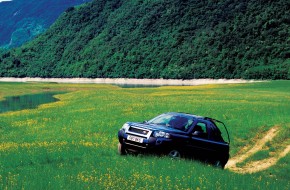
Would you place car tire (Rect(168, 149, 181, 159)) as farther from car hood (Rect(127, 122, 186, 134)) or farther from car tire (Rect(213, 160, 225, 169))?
car tire (Rect(213, 160, 225, 169))

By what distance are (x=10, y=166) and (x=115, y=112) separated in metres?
22.3

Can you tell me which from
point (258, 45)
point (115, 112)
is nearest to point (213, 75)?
point (258, 45)

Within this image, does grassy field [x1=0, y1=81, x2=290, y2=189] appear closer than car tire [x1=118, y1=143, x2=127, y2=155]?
Yes

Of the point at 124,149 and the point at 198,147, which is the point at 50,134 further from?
the point at 198,147

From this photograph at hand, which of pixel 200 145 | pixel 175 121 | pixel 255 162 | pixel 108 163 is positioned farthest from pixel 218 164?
pixel 108 163

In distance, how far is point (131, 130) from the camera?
16.2 metres

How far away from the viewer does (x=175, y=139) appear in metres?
15.7

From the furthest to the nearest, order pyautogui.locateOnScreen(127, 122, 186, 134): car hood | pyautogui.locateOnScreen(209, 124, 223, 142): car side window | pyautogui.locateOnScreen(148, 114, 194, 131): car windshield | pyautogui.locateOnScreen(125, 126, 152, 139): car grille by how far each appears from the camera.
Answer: pyautogui.locateOnScreen(209, 124, 223, 142): car side window, pyautogui.locateOnScreen(148, 114, 194, 131): car windshield, pyautogui.locateOnScreen(127, 122, 186, 134): car hood, pyautogui.locateOnScreen(125, 126, 152, 139): car grille

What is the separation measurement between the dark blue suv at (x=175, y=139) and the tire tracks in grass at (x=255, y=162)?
2390 mm

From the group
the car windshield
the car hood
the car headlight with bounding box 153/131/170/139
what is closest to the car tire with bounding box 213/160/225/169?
the car windshield

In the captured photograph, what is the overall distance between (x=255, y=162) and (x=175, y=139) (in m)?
6.89

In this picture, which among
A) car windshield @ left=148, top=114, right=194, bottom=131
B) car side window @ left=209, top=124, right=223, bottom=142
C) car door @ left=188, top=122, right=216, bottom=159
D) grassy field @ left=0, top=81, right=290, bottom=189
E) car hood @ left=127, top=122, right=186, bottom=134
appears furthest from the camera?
car side window @ left=209, top=124, right=223, bottom=142

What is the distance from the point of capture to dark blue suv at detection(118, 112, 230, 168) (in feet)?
50.9

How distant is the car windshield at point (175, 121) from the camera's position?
55.1ft
